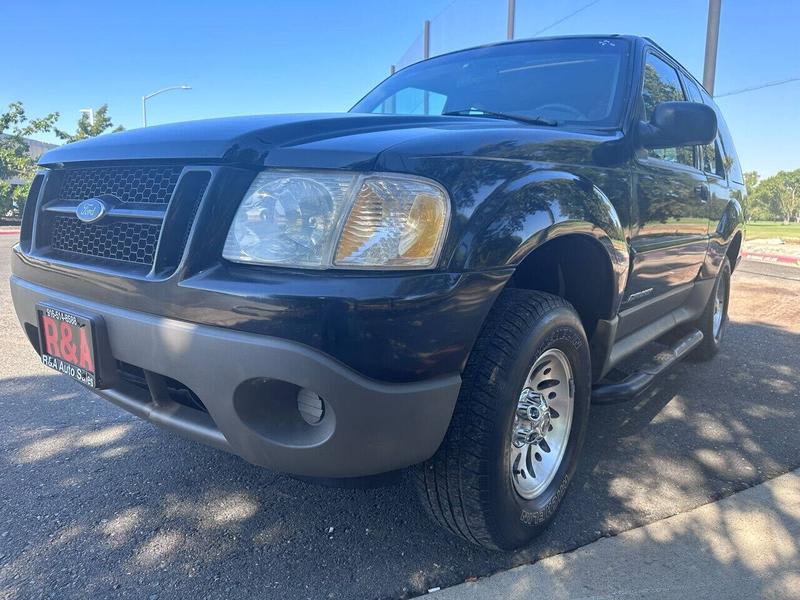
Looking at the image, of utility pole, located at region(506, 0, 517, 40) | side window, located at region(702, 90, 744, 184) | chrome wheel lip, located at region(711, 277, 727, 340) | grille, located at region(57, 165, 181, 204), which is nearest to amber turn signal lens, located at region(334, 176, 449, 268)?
grille, located at region(57, 165, 181, 204)

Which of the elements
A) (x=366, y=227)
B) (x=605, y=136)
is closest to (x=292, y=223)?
(x=366, y=227)

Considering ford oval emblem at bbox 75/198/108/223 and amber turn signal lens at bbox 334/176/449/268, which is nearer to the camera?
amber turn signal lens at bbox 334/176/449/268

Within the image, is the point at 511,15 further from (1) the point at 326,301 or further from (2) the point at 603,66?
(1) the point at 326,301

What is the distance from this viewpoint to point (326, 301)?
1.48 meters

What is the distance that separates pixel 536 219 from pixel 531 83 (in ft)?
4.61

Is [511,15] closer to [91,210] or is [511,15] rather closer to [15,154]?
[91,210]

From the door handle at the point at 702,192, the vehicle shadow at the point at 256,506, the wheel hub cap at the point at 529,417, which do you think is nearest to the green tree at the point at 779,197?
the door handle at the point at 702,192

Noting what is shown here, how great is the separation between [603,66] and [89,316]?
2496mm

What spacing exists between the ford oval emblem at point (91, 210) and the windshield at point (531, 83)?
1.69 m

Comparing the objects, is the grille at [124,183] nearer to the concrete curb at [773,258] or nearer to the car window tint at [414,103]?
the car window tint at [414,103]

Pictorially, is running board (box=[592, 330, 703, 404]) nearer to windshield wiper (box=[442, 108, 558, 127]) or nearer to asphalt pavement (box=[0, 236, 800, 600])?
asphalt pavement (box=[0, 236, 800, 600])

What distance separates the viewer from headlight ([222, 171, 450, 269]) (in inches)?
61.1

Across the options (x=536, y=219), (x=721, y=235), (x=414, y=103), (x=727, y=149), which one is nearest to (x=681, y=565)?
(x=536, y=219)

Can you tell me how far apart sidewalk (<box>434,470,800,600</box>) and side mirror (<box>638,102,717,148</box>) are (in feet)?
5.11
